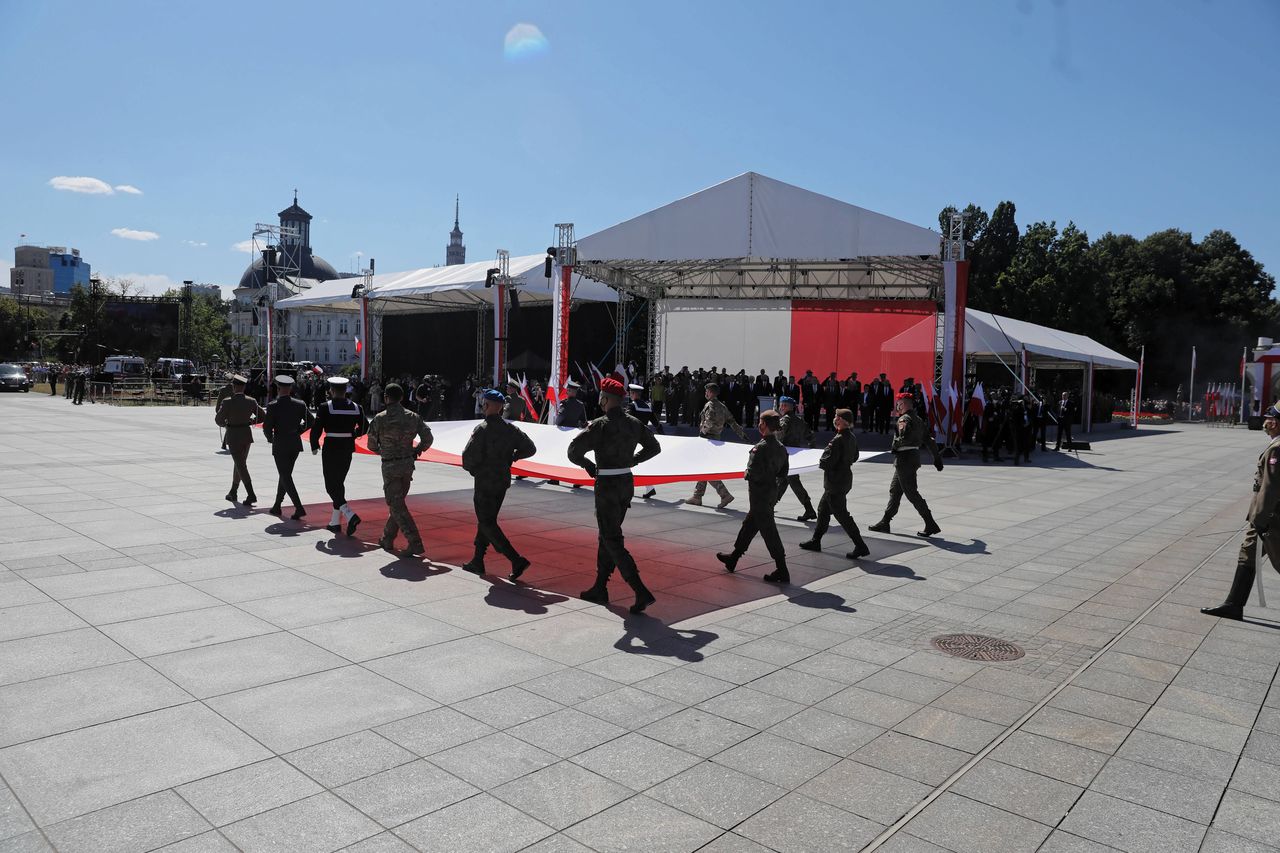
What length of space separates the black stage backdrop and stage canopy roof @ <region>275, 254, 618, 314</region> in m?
0.87

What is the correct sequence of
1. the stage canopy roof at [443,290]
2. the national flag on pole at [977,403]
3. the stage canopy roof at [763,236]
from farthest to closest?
the stage canopy roof at [443,290]
the national flag on pole at [977,403]
the stage canopy roof at [763,236]

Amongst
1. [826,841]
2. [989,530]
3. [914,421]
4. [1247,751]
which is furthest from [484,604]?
[989,530]

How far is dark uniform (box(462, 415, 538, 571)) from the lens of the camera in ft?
26.0

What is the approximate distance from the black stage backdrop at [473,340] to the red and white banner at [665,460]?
1779cm

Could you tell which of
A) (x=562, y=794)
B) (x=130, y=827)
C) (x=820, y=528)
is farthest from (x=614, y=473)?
(x=130, y=827)

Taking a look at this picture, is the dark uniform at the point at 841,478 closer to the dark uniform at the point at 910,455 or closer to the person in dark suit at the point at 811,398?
the dark uniform at the point at 910,455

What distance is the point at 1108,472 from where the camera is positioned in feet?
65.9

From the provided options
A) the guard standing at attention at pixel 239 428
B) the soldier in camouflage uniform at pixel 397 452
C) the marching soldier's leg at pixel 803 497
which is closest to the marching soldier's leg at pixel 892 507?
the marching soldier's leg at pixel 803 497

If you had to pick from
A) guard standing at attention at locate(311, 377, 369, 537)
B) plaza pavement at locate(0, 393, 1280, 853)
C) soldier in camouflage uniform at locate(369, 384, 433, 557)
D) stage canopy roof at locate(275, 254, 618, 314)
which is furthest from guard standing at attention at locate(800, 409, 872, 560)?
stage canopy roof at locate(275, 254, 618, 314)

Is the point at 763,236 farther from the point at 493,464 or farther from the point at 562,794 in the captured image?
the point at 562,794

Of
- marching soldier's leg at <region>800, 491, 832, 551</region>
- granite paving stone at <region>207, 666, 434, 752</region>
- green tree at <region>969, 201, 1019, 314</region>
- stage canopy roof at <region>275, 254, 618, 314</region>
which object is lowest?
granite paving stone at <region>207, 666, 434, 752</region>

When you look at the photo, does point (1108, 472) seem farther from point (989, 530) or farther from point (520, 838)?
point (520, 838)

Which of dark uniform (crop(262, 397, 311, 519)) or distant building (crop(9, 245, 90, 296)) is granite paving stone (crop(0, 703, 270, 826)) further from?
distant building (crop(9, 245, 90, 296))

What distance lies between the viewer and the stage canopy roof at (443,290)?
1142 inches
